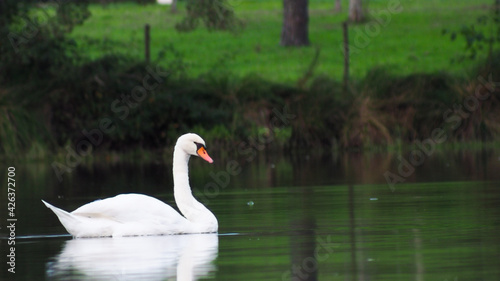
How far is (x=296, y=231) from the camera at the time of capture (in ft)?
37.0

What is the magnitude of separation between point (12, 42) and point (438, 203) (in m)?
15.9

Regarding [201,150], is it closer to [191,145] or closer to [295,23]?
[191,145]

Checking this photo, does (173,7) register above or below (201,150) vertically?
above

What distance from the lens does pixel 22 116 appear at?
86.9ft

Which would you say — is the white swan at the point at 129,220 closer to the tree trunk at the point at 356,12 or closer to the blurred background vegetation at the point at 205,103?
the blurred background vegetation at the point at 205,103

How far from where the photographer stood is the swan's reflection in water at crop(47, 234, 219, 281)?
8.41 metres

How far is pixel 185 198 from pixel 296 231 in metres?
1.45

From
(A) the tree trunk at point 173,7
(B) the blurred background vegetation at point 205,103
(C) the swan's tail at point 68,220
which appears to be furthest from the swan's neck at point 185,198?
(A) the tree trunk at point 173,7

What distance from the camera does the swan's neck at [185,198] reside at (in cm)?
1170

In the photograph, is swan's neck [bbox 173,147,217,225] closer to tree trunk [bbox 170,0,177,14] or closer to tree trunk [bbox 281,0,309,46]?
tree trunk [bbox 281,0,309,46]

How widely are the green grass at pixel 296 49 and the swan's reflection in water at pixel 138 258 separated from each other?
22.9 m

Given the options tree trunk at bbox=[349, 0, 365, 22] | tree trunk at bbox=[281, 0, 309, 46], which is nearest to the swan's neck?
tree trunk at bbox=[281, 0, 309, 46]

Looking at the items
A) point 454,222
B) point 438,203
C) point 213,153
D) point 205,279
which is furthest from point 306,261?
point 213,153

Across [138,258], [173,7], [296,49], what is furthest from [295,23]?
[138,258]
